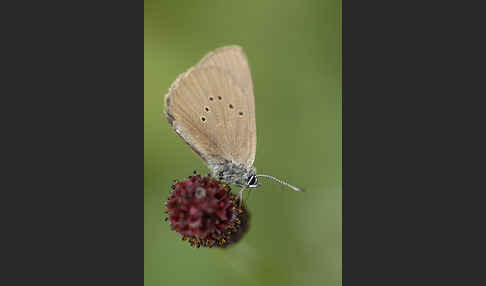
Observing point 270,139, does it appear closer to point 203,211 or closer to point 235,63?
point 235,63

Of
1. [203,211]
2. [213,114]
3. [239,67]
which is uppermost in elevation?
[239,67]

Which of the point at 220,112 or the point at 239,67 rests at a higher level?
the point at 239,67

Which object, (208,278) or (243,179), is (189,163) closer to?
(243,179)

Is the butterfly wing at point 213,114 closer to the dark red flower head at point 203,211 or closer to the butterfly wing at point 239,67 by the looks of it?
the butterfly wing at point 239,67

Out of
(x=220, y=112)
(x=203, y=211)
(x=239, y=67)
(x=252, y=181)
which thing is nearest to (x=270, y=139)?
(x=252, y=181)

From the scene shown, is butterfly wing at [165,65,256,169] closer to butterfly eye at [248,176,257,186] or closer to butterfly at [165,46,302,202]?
butterfly at [165,46,302,202]
